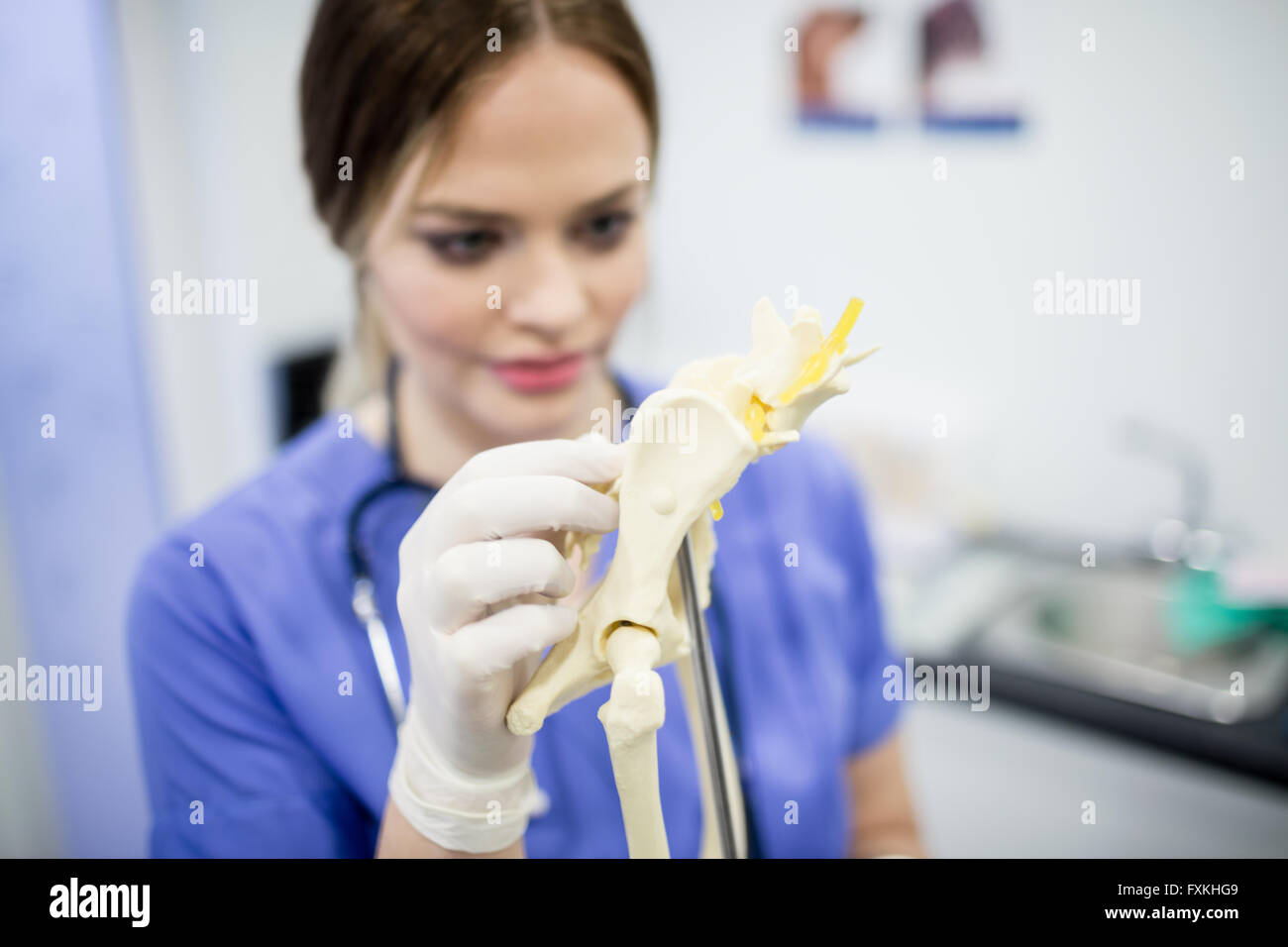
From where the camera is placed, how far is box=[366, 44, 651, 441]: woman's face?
595 millimetres

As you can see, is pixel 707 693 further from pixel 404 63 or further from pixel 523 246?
pixel 404 63

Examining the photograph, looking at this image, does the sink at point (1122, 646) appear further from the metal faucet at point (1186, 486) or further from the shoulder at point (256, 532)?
the shoulder at point (256, 532)

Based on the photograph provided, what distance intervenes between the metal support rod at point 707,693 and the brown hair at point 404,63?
344mm

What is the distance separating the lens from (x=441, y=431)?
76 cm

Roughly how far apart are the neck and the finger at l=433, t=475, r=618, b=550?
217 mm

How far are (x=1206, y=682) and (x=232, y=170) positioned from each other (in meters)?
1.89

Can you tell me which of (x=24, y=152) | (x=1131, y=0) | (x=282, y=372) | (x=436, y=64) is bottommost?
(x=282, y=372)

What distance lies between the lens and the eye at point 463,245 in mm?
621

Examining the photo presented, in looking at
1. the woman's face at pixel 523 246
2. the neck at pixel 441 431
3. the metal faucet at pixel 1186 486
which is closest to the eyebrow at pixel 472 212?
the woman's face at pixel 523 246

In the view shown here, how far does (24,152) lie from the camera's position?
1.25 meters

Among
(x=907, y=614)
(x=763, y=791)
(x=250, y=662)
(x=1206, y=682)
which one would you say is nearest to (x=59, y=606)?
(x=250, y=662)

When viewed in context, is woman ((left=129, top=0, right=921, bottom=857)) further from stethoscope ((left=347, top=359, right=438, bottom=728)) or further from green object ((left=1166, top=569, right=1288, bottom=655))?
green object ((left=1166, top=569, right=1288, bottom=655))

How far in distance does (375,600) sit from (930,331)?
1246 mm
